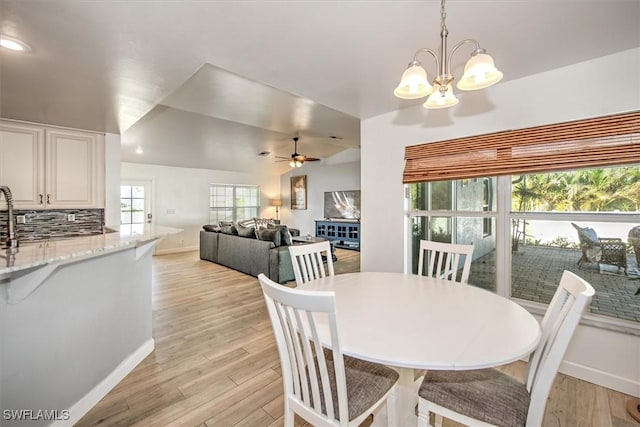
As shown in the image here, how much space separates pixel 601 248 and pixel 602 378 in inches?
36.7

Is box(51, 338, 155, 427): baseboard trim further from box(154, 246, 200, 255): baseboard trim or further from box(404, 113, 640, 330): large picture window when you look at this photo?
box(154, 246, 200, 255): baseboard trim

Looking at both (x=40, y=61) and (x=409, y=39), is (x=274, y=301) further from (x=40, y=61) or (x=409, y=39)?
(x=40, y=61)

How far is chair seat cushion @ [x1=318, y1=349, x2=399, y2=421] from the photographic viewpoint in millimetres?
1162

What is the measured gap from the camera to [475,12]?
1.47 meters

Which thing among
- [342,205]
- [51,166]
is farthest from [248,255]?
[342,205]

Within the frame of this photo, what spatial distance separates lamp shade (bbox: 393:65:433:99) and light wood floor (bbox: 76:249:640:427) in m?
1.96

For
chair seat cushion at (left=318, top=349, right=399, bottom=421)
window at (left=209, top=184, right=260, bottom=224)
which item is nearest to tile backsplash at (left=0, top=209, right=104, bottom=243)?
chair seat cushion at (left=318, top=349, right=399, bottom=421)

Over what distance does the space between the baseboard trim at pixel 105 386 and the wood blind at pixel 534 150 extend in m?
2.92

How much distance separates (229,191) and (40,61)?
258 inches

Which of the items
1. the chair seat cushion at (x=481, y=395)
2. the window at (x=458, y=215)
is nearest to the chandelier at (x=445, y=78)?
the chair seat cushion at (x=481, y=395)

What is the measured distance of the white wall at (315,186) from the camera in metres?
7.96

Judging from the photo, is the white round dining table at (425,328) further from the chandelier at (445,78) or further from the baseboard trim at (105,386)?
the baseboard trim at (105,386)

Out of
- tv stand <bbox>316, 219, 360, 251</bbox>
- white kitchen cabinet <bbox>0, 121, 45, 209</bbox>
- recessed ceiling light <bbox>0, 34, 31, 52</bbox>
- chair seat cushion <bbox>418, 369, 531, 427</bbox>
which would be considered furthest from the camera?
tv stand <bbox>316, 219, 360, 251</bbox>

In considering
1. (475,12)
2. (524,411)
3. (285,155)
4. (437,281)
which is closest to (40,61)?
(475,12)
